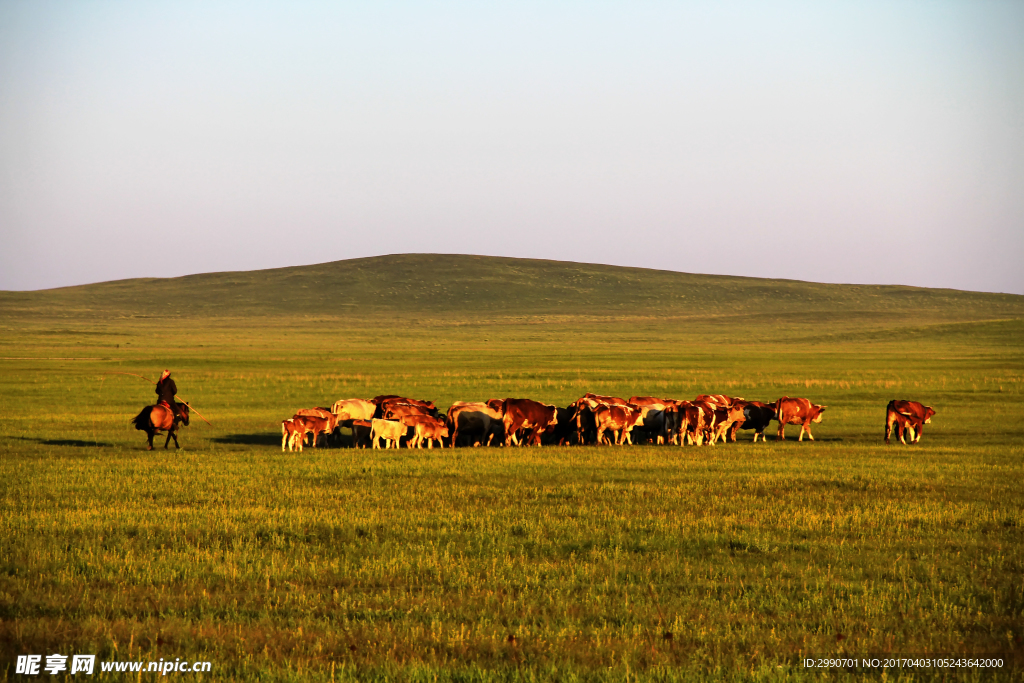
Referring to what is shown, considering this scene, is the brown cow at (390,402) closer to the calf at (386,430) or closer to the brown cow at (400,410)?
the brown cow at (400,410)

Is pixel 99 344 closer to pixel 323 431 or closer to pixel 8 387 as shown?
pixel 8 387

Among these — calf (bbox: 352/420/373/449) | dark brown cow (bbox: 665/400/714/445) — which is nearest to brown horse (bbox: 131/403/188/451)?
calf (bbox: 352/420/373/449)

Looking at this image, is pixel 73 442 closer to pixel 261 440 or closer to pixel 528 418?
pixel 261 440

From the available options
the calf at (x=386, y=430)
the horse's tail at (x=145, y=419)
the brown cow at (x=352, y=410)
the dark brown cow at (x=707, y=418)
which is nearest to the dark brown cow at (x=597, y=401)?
the dark brown cow at (x=707, y=418)

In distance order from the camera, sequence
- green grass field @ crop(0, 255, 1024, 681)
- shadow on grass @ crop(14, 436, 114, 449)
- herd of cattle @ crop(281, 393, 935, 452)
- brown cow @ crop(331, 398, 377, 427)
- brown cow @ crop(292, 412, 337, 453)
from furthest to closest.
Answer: brown cow @ crop(331, 398, 377, 427) → herd of cattle @ crop(281, 393, 935, 452) → brown cow @ crop(292, 412, 337, 453) → shadow on grass @ crop(14, 436, 114, 449) → green grass field @ crop(0, 255, 1024, 681)

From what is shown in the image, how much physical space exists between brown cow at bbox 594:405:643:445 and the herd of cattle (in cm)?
3

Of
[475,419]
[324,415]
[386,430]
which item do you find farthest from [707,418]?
[324,415]

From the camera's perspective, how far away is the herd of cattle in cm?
2400

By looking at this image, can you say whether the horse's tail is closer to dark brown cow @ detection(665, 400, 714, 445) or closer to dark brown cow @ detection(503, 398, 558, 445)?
dark brown cow @ detection(503, 398, 558, 445)

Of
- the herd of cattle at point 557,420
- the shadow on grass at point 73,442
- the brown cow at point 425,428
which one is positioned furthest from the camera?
the herd of cattle at point 557,420

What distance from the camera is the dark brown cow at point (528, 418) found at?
24.8 meters

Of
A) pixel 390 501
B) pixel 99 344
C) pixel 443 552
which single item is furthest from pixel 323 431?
pixel 99 344

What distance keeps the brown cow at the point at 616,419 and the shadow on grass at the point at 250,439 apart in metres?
8.84

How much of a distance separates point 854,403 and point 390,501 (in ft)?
90.3
